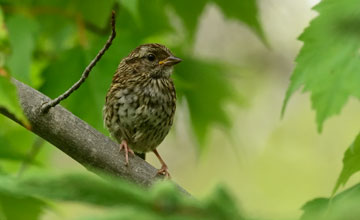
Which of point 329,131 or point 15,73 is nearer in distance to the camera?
point 15,73

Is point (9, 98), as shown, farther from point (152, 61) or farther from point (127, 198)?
point (152, 61)

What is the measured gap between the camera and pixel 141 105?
14.9 ft

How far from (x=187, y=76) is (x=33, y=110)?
247cm

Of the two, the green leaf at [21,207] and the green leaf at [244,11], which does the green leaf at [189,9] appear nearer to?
the green leaf at [244,11]

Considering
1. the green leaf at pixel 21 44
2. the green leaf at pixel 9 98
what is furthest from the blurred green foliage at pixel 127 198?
the green leaf at pixel 21 44

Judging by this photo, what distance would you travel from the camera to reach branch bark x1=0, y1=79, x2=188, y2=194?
9.29 feet

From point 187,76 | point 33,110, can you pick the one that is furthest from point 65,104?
point 187,76

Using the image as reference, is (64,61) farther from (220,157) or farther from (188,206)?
(220,157)

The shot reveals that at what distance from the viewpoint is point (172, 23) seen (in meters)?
5.18

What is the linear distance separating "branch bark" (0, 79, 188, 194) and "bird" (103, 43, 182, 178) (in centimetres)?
134

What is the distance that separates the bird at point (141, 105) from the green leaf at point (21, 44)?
77cm

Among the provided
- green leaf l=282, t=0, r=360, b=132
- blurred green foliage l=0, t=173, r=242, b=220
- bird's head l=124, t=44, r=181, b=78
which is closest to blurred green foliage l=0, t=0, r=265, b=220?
bird's head l=124, t=44, r=181, b=78

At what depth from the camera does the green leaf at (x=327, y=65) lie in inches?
90.9

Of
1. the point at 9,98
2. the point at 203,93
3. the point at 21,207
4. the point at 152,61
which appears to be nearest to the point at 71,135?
the point at 9,98
